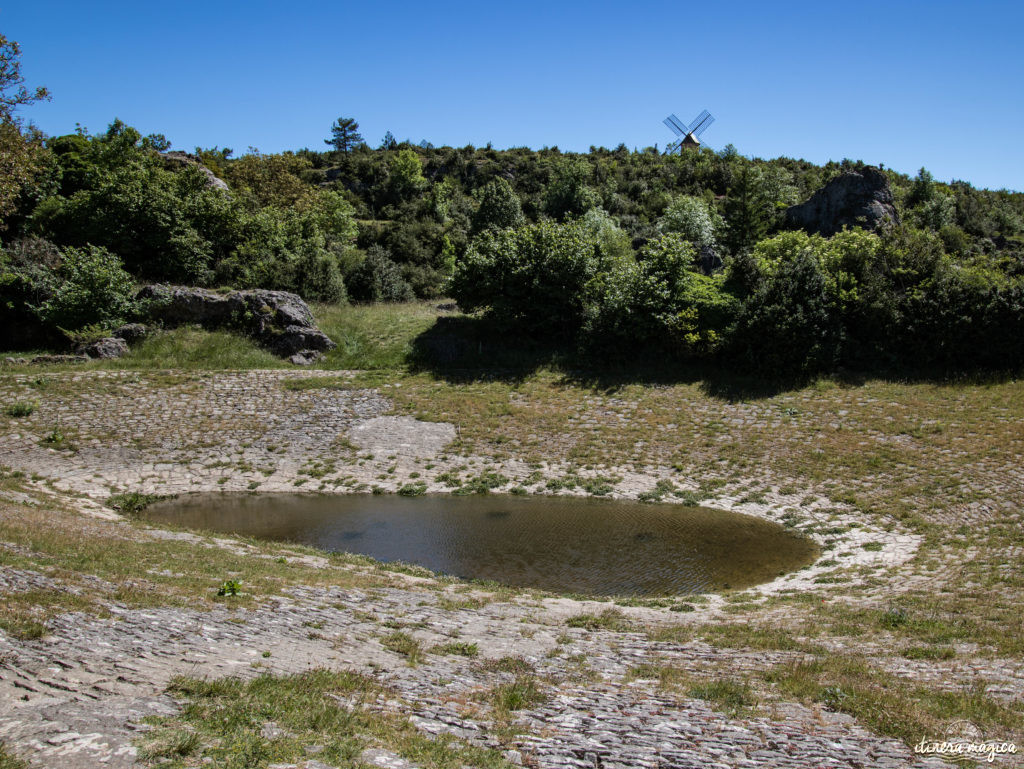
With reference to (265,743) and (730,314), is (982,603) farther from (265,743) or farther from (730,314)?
(730,314)

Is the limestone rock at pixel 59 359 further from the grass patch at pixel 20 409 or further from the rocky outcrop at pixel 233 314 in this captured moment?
the grass patch at pixel 20 409

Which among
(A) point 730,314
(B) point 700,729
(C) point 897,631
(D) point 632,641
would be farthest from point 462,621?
(A) point 730,314

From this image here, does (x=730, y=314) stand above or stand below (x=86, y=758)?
above

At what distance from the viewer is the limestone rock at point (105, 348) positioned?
31.0 meters

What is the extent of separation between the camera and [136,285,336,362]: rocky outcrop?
33.7 metres

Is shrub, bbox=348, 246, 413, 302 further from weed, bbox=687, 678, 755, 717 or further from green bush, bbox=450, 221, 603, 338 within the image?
weed, bbox=687, 678, 755, 717

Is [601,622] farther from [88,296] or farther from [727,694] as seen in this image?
[88,296]

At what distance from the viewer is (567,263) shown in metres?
33.9

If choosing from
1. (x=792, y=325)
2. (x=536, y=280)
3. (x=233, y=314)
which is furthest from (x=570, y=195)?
(x=792, y=325)

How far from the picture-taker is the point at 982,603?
11.4 metres

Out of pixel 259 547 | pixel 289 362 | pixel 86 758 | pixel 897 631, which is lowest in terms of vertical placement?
pixel 259 547

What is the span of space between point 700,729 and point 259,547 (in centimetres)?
1221

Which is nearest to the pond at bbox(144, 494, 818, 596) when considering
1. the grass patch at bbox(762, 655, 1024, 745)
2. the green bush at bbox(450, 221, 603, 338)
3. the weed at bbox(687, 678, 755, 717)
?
the grass patch at bbox(762, 655, 1024, 745)

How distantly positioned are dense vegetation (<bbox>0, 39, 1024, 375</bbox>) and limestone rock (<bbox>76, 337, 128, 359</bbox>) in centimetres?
166
